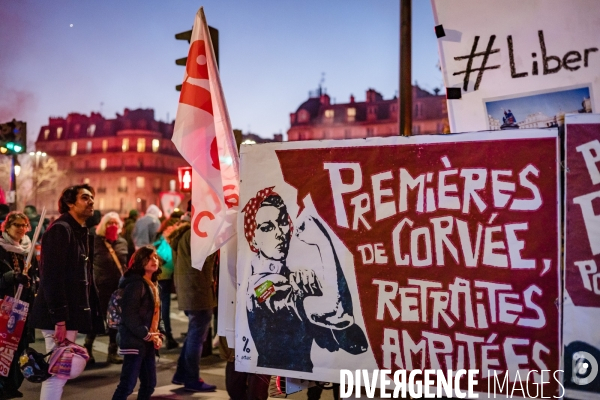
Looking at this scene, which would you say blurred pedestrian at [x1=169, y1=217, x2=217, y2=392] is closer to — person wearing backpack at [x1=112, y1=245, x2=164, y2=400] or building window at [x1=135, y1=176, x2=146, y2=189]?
person wearing backpack at [x1=112, y1=245, x2=164, y2=400]

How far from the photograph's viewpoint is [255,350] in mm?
3828

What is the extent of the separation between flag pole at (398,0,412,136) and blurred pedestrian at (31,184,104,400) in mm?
4049

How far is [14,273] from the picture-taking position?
579 cm

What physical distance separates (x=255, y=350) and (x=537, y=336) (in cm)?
171

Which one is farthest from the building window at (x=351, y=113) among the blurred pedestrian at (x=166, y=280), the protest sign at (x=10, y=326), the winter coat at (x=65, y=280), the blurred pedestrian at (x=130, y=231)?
the winter coat at (x=65, y=280)

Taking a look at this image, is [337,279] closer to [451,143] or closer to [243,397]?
[451,143]

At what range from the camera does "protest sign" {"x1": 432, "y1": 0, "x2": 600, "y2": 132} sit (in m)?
4.16

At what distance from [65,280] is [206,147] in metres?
1.72

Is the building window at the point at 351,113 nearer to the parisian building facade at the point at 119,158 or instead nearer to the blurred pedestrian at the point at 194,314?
the parisian building facade at the point at 119,158

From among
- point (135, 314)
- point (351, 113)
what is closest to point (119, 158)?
point (351, 113)

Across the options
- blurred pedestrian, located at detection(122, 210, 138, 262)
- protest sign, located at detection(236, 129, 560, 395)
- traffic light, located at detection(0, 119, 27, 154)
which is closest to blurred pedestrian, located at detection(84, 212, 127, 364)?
blurred pedestrian, located at detection(122, 210, 138, 262)

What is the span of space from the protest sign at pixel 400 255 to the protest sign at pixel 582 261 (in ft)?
0.23

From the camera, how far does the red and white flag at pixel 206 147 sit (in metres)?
4.35

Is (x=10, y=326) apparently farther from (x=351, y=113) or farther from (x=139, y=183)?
(x=139, y=183)
